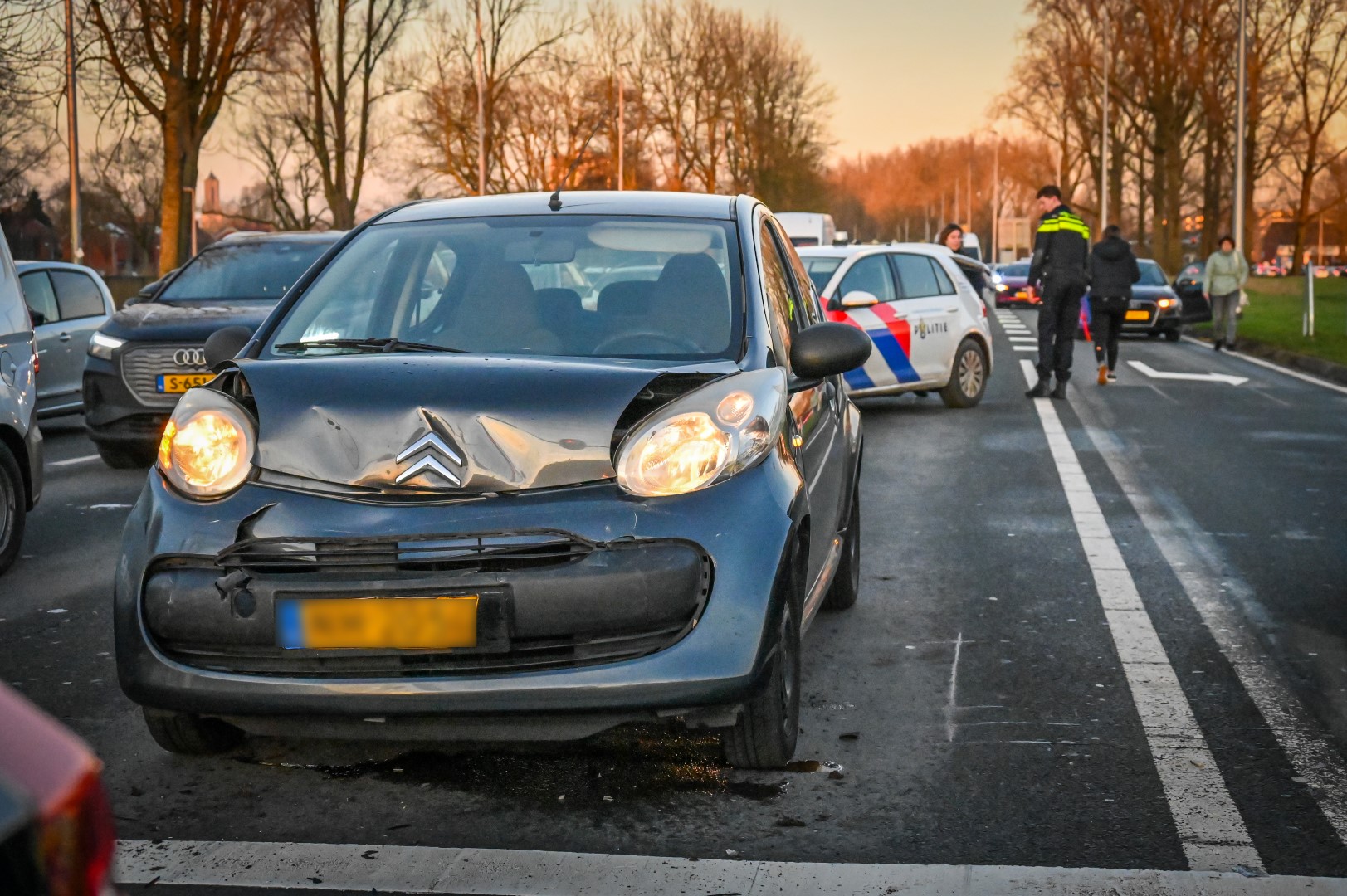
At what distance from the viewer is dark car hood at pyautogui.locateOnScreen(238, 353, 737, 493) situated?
152 inches

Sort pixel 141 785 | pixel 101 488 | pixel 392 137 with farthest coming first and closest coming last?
1. pixel 392 137
2. pixel 101 488
3. pixel 141 785

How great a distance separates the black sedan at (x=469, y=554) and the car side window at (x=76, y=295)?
34.3ft

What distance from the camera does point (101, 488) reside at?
10289 mm

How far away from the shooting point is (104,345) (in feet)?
36.9

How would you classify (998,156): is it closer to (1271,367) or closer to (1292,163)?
(1292,163)

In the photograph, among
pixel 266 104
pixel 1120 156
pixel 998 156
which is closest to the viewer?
pixel 266 104

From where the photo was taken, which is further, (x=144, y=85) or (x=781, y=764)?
(x=144, y=85)

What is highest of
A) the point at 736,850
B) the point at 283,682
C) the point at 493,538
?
the point at 493,538

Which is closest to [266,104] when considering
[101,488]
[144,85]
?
[144,85]

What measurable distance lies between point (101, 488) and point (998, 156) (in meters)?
108

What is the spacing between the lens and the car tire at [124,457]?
11.4 m

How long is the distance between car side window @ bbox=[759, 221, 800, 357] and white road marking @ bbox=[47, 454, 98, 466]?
777 cm

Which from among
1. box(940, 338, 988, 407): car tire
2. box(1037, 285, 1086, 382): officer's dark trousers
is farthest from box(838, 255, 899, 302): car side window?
box(1037, 285, 1086, 382): officer's dark trousers

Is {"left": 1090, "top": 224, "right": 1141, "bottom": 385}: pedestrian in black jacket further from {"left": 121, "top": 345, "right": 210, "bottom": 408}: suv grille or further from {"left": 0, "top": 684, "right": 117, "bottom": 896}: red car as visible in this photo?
{"left": 0, "top": 684, "right": 117, "bottom": 896}: red car
